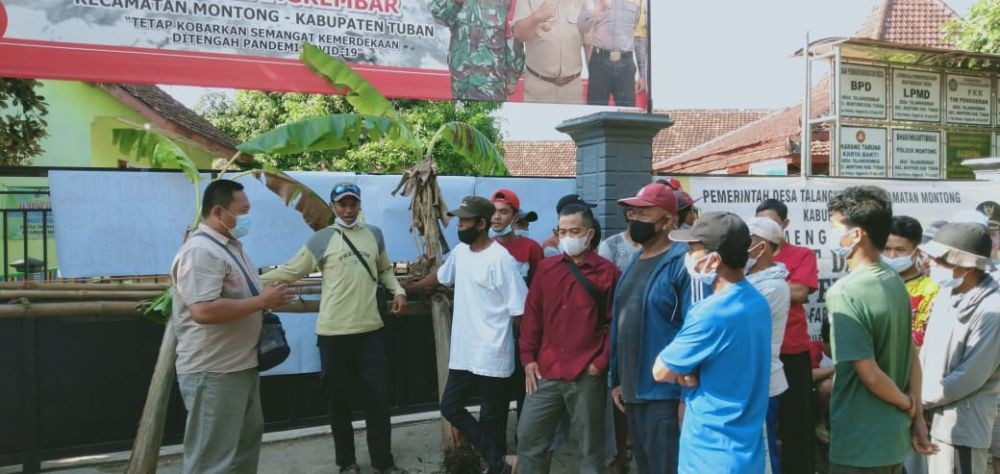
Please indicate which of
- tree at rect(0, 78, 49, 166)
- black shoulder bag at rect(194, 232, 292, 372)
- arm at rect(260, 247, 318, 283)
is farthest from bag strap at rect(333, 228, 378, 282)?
tree at rect(0, 78, 49, 166)

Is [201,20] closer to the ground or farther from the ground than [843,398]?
farther from the ground

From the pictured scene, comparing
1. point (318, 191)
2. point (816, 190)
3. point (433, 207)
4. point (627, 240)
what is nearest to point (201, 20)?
point (318, 191)

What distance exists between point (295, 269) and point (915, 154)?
325 inches

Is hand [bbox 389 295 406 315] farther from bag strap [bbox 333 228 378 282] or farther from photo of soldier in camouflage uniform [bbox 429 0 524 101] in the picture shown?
photo of soldier in camouflage uniform [bbox 429 0 524 101]

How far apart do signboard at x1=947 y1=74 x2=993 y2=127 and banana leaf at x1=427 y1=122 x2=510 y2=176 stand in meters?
6.86

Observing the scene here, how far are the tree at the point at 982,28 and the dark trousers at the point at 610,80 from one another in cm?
692

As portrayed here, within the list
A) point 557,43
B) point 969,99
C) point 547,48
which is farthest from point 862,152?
point 547,48

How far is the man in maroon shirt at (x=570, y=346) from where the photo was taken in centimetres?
448

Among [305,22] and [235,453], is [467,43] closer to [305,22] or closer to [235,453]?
[305,22]

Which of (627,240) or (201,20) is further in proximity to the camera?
(201,20)

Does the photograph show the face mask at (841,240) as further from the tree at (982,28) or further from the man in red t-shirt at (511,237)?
the tree at (982,28)

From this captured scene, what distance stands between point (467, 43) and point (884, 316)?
6090mm

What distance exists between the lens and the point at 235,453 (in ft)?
13.8

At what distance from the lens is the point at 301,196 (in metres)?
5.86
